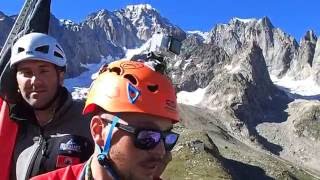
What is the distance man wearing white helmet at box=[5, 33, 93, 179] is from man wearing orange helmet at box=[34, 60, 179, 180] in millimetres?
1595

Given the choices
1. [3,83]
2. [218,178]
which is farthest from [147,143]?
[218,178]

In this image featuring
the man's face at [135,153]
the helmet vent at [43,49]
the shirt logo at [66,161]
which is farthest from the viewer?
the helmet vent at [43,49]

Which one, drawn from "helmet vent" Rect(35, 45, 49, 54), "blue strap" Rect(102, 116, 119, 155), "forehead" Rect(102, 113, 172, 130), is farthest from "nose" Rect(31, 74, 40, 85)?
"blue strap" Rect(102, 116, 119, 155)

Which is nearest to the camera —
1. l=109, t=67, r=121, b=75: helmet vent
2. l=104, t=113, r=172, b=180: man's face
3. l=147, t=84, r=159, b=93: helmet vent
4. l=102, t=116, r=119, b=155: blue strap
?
l=104, t=113, r=172, b=180: man's face

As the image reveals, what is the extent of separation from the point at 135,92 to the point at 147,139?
50 centimetres

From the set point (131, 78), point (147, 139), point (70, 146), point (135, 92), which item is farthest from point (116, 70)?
point (70, 146)

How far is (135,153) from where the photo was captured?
5285 millimetres

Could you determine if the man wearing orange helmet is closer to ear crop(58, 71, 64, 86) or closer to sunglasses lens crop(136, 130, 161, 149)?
sunglasses lens crop(136, 130, 161, 149)

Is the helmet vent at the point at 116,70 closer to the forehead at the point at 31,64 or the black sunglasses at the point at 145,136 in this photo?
the black sunglasses at the point at 145,136

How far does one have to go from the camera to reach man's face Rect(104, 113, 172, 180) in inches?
205

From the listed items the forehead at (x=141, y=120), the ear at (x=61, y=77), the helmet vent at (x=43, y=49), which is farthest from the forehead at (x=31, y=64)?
the forehead at (x=141, y=120)

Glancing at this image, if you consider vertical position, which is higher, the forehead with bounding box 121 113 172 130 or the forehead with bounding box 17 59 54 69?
the forehead with bounding box 17 59 54 69

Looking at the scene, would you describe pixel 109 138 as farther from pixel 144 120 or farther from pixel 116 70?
pixel 116 70

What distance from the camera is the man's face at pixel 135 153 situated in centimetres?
521
